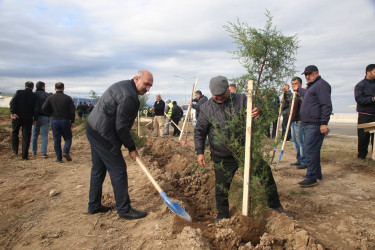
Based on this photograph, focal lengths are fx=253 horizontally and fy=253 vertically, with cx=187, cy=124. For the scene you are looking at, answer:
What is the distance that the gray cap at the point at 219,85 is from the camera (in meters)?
3.08

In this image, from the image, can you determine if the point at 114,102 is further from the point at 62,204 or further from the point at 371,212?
the point at 371,212

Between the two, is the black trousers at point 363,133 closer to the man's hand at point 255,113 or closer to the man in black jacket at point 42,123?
A: the man's hand at point 255,113

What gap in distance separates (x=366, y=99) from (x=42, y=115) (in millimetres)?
8649

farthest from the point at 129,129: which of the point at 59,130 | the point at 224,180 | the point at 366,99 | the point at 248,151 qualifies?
the point at 366,99

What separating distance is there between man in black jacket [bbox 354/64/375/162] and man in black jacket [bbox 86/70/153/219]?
5430mm

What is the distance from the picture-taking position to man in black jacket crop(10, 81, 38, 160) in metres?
Result: 6.90

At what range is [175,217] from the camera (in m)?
3.18

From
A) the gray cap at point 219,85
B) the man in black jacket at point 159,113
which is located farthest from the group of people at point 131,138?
the man in black jacket at point 159,113

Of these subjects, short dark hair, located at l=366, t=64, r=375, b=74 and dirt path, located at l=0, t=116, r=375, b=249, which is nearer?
dirt path, located at l=0, t=116, r=375, b=249

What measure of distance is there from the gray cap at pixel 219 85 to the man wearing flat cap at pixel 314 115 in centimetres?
254

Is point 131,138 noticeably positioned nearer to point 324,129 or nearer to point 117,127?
point 117,127

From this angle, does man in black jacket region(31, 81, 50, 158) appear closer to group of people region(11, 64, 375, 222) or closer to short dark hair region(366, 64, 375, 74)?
group of people region(11, 64, 375, 222)

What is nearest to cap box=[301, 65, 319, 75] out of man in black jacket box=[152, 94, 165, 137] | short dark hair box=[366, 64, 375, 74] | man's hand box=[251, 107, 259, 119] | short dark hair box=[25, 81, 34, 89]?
short dark hair box=[366, 64, 375, 74]

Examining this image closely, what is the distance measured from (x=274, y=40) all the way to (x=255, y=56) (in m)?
0.27
